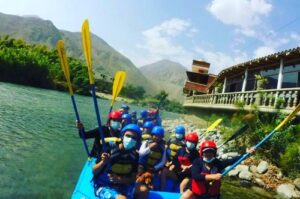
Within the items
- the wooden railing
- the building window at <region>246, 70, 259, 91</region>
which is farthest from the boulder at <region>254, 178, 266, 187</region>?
the building window at <region>246, 70, 259, 91</region>

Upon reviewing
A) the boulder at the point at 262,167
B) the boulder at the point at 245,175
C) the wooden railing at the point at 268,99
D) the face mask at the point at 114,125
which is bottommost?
the boulder at the point at 245,175

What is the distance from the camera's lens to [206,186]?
6301 mm

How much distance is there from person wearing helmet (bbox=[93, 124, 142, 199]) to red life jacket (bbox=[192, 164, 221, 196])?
112cm

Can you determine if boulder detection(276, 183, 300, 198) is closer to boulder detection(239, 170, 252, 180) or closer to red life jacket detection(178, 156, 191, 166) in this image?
boulder detection(239, 170, 252, 180)

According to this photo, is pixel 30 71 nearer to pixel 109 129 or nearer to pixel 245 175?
pixel 245 175

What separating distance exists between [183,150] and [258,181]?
5.74 metres

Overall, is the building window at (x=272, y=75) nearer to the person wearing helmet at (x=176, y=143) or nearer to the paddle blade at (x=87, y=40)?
the person wearing helmet at (x=176, y=143)

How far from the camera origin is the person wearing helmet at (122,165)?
19.1 feet

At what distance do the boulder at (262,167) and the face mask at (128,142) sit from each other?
347 inches

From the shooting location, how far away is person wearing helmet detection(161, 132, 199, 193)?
7.44 meters

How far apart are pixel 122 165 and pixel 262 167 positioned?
8908 millimetres

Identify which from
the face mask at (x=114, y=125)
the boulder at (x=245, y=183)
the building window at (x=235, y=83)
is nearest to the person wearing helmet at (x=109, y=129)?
the face mask at (x=114, y=125)

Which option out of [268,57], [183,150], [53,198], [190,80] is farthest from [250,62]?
[190,80]

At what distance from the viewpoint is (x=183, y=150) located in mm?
8180
